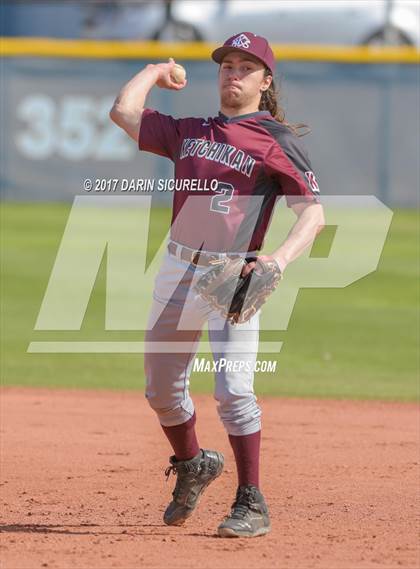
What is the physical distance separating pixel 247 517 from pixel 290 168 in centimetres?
151

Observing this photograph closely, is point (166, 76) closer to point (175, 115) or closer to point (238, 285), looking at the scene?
point (238, 285)

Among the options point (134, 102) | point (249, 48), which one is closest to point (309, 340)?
point (134, 102)

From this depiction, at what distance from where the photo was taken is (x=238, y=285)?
4953mm

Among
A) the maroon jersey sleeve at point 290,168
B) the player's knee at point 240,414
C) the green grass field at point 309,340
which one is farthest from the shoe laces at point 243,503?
the green grass field at point 309,340

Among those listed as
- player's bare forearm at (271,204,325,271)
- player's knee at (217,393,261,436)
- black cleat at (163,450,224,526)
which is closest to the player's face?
player's bare forearm at (271,204,325,271)

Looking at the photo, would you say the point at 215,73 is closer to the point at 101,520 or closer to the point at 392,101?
the point at 392,101

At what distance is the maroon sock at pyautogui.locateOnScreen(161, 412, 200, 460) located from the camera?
538 centimetres

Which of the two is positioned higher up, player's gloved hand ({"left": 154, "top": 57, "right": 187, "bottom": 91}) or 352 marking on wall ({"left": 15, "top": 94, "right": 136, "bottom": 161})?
player's gloved hand ({"left": 154, "top": 57, "right": 187, "bottom": 91})

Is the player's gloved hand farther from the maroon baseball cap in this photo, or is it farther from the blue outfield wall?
the blue outfield wall

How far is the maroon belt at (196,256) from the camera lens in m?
5.09

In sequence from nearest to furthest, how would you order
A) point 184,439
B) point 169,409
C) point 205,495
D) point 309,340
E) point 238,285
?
point 238,285, point 169,409, point 184,439, point 205,495, point 309,340

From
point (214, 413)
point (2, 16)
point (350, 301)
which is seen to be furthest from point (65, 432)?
point (2, 16)

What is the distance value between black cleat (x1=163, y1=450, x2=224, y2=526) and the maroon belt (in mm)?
949

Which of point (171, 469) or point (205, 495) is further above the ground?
point (171, 469)
